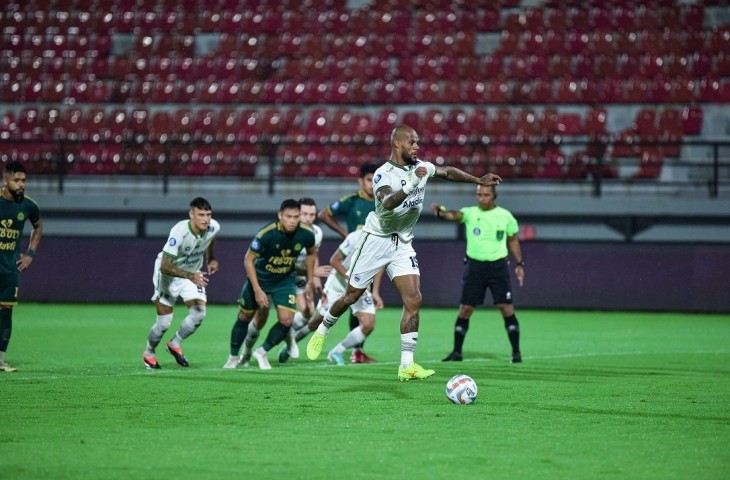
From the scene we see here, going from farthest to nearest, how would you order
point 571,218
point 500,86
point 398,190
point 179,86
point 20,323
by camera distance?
point 179,86
point 500,86
point 571,218
point 20,323
point 398,190

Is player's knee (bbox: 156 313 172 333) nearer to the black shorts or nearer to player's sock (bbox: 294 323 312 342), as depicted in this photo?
player's sock (bbox: 294 323 312 342)

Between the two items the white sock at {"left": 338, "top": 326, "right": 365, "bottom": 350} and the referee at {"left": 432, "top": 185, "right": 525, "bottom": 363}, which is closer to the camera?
the white sock at {"left": 338, "top": 326, "right": 365, "bottom": 350}

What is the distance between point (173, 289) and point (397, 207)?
3.31 metres

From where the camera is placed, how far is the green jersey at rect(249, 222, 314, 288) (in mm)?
11477

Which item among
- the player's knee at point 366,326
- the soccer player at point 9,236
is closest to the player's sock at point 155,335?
the soccer player at point 9,236

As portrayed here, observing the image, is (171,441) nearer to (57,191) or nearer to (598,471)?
(598,471)

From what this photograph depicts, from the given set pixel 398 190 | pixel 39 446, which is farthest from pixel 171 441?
pixel 398 190

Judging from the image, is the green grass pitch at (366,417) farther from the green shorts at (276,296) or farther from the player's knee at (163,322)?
the green shorts at (276,296)

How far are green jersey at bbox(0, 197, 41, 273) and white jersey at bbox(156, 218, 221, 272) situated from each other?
1.47m

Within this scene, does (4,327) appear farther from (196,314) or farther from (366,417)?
(366,417)

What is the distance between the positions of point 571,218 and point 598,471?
1634cm

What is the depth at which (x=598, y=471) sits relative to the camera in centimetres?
600

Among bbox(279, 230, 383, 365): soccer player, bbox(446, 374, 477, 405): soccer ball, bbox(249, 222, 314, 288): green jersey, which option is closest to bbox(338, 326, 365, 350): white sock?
bbox(279, 230, 383, 365): soccer player

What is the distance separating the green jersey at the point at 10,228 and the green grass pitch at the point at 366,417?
1115 mm
